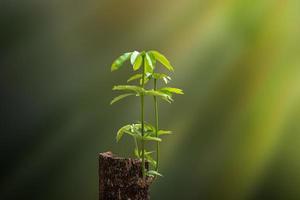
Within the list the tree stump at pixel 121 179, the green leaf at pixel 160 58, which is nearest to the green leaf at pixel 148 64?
the green leaf at pixel 160 58

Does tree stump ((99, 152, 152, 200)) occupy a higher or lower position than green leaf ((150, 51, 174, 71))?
lower

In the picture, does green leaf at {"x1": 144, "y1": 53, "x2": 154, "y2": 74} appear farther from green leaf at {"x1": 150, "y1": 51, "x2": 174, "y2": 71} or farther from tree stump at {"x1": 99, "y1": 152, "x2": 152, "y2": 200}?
tree stump at {"x1": 99, "y1": 152, "x2": 152, "y2": 200}

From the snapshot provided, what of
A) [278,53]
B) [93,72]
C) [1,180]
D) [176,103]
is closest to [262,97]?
[278,53]

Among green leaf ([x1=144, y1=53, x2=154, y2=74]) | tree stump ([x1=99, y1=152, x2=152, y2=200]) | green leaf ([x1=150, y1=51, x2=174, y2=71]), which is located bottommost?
tree stump ([x1=99, y1=152, x2=152, y2=200])

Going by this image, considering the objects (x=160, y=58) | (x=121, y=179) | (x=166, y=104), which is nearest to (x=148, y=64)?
(x=160, y=58)

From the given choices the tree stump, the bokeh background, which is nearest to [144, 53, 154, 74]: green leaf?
the tree stump

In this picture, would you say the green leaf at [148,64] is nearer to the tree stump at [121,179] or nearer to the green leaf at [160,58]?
the green leaf at [160,58]
